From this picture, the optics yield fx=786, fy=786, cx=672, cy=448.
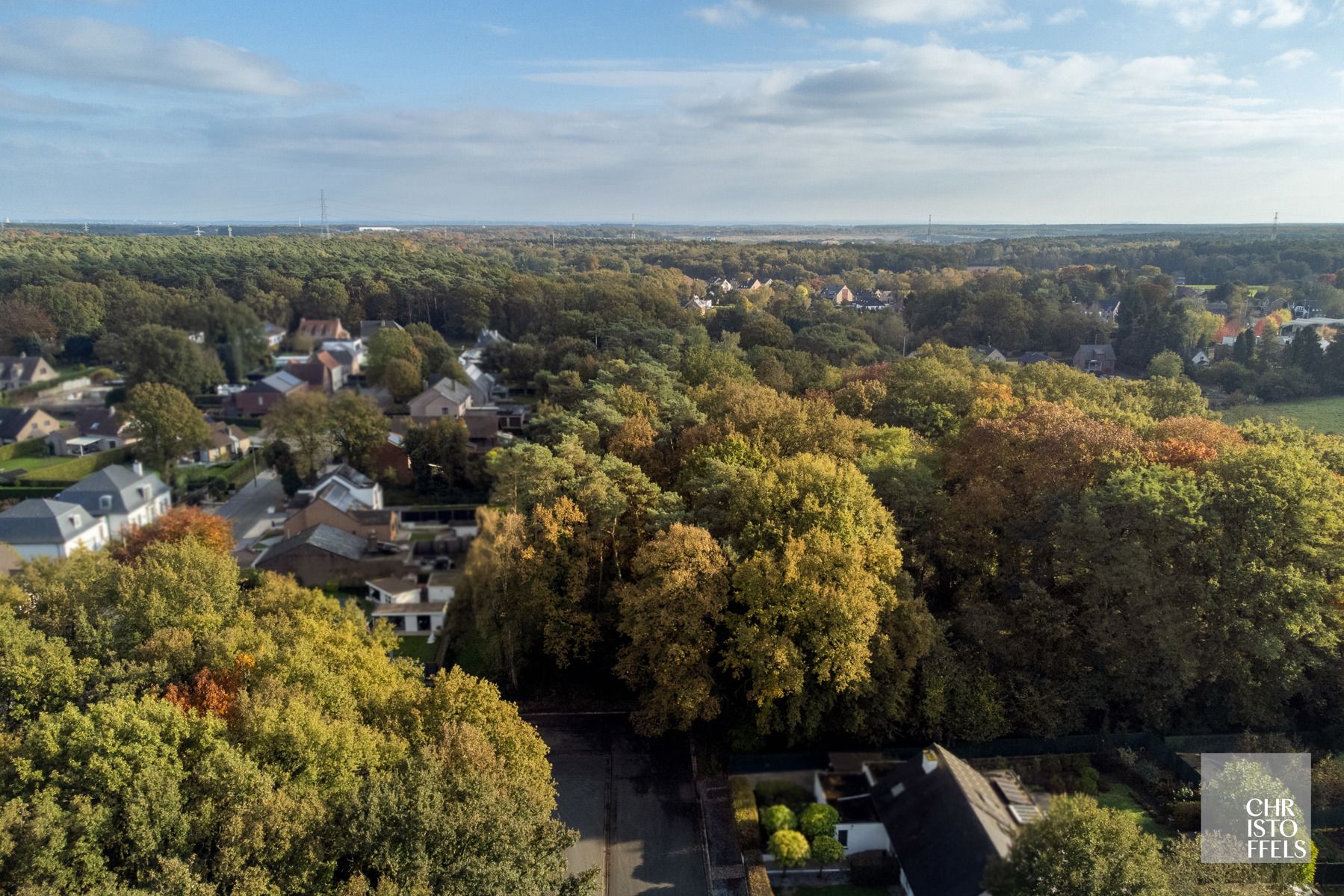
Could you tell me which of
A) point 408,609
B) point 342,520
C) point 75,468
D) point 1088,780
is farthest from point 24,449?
point 1088,780

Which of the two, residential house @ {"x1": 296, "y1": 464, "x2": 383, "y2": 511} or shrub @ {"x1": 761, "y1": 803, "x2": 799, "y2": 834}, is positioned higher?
residential house @ {"x1": 296, "y1": 464, "x2": 383, "y2": 511}

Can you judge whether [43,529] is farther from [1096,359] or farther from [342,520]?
[1096,359]

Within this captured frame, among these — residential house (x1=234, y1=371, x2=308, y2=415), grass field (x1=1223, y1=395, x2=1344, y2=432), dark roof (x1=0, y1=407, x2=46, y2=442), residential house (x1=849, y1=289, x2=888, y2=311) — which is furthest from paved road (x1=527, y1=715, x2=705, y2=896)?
residential house (x1=849, y1=289, x2=888, y2=311)

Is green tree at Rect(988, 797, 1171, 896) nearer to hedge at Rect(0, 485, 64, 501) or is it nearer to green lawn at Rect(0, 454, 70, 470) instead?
hedge at Rect(0, 485, 64, 501)

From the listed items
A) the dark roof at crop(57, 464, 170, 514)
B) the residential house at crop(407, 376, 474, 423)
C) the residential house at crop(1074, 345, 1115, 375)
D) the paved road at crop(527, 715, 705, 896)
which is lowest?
the paved road at crop(527, 715, 705, 896)

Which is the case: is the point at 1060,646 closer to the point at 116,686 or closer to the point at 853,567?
the point at 853,567

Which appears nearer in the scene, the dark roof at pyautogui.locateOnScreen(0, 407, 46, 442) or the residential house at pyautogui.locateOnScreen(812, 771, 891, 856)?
the residential house at pyautogui.locateOnScreen(812, 771, 891, 856)

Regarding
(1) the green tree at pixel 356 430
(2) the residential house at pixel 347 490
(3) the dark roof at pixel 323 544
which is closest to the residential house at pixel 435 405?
(1) the green tree at pixel 356 430
